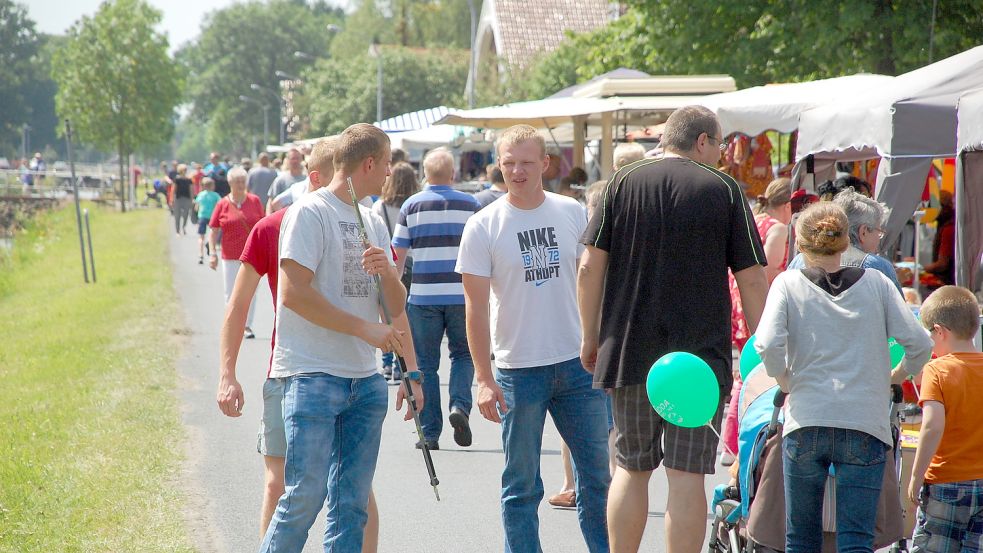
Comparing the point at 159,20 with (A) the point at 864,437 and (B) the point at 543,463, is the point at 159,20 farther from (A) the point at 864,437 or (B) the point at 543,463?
(A) the point at 864,437

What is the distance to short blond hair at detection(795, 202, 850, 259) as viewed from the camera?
4273mm

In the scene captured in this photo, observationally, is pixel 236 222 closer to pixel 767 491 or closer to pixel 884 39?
pixel 767 491

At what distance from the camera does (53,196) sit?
47156 mm

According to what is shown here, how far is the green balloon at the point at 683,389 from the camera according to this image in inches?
161

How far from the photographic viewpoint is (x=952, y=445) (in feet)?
15.5

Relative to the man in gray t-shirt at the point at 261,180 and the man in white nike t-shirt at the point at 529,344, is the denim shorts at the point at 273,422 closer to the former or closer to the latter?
the man in white nike t-shirt at the point at 529,344

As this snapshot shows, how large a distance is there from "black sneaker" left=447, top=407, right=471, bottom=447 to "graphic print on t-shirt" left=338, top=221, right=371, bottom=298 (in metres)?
3.28

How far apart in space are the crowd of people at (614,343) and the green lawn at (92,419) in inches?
65.1

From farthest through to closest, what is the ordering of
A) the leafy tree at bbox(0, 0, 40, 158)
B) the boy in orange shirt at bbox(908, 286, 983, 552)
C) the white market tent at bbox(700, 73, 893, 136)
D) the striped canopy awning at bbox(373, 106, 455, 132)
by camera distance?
the leafy tree at bbox(0, 0, 40, 158) → the striped canopy awning at bbox(373, 106, 455, 132) → the white market tent at bbox(700, 73, 893, 136) → the boy in orange shirt at bbox(908, 286, 983, 552)

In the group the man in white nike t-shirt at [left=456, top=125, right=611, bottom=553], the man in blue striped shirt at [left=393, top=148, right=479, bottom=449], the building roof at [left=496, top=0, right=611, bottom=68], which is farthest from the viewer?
the building roof at [left=496, top=0, right=611, bottom=68]

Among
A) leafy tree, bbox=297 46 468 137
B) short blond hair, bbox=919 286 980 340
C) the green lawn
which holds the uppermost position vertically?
leafy tree, bbox=297 46 468 137

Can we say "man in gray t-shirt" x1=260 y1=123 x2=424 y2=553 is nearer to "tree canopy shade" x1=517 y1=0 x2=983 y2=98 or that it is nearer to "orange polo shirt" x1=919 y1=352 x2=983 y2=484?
"orange polo shirt" x1=919 y1=352 x2=983 y2=484

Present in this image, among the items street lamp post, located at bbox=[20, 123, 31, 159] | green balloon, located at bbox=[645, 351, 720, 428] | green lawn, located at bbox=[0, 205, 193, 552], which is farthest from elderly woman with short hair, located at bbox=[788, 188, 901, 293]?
street lamp post, located at bbox=[20, 123, 31, 159]

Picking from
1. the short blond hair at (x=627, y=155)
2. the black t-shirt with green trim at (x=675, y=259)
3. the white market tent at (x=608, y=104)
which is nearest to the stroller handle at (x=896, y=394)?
the black t-shirt with green trim at (x=675, y=259)
